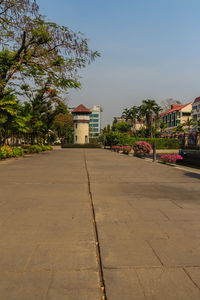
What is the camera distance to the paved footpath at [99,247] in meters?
2.17

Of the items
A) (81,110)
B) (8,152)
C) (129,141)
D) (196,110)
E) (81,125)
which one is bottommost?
(8,152)

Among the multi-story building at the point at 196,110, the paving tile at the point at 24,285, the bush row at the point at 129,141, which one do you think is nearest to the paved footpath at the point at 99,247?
Answer: the paving tile at the point at 24,285

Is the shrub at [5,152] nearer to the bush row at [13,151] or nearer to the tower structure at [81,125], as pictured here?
the bush row at [13,151]

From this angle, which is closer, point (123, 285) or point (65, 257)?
point (123, 285)

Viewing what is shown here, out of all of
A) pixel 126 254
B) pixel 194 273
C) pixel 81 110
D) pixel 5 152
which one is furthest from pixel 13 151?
pixel 81 110

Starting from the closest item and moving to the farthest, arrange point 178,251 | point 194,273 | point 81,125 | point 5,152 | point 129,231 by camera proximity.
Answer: point 194,273, point 178,251, point 129,231, point 5,152, point 81,125

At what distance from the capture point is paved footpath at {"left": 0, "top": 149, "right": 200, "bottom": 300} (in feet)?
7.13

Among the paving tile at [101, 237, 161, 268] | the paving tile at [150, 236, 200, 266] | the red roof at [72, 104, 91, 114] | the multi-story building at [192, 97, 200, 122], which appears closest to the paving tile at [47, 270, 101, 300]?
the paving tile at [101, 237, 161, 268]

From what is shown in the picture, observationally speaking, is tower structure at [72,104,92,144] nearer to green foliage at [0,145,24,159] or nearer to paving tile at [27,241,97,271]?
green foliage at [0,145,24,159]

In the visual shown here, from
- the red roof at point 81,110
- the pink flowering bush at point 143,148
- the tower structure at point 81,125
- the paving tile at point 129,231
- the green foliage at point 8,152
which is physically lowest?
the paving tile at point 129,231

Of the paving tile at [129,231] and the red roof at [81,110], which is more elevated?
the red roof at [81,110]

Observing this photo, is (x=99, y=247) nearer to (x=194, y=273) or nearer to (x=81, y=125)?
(x=194, y=273)

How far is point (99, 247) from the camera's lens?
300cm

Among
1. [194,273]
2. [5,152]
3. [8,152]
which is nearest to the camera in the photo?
[194,273]
